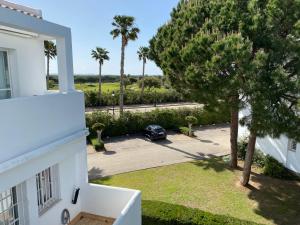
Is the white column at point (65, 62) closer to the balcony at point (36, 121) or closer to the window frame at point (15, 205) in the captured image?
the balcony at point (36, 121)

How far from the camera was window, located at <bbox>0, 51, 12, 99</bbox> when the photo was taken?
7.78 metres

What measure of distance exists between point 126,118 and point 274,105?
1741 cm

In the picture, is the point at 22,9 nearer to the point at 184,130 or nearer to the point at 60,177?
the point at 60,177

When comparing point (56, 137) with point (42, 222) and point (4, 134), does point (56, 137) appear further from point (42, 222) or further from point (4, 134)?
point (42, 222)

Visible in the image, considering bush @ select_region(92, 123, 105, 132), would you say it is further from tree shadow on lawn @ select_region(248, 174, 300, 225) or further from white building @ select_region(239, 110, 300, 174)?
tree shadow on lawn @ select_region(248, 174, 300, 225)

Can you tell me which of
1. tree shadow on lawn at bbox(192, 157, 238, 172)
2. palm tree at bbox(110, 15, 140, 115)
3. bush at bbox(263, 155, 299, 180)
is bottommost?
tree shadow on lawn at bbox(192, 157, 238, 172)

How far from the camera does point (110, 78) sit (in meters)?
97.0

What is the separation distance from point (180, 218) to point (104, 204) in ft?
10.1

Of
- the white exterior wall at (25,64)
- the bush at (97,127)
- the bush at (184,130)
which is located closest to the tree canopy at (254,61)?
the white exterior wall at (25,64)

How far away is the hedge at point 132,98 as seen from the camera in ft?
155

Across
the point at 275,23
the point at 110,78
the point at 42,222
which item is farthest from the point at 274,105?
the point at 110,78

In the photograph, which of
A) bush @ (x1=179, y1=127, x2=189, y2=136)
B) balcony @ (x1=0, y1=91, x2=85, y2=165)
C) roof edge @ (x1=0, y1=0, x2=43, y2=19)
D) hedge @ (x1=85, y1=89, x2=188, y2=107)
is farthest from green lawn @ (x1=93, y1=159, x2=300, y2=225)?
hedge @ (x1=85, y1=89, x2=188, y2=107)

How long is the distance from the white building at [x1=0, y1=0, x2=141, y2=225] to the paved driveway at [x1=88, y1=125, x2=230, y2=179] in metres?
8.78

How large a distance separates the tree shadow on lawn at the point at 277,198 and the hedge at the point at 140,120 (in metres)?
8.29
